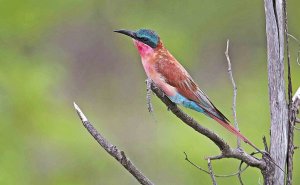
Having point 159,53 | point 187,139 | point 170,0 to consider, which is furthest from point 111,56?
point 159,53

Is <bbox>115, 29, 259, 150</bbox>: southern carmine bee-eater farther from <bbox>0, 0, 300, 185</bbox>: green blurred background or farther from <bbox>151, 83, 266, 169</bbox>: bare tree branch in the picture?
<bbox>0, 0, 300, 185</bbox>: green blurred background

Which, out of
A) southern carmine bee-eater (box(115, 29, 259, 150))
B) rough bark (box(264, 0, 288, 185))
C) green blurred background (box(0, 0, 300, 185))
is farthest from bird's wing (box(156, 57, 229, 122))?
green blurred background (box(0, 0, 300, 185))

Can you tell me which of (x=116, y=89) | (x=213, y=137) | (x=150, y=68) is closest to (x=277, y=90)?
(x=213, y=137)

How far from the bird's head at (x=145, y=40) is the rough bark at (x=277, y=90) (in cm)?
34

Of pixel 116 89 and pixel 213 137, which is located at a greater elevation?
pixel 116 89

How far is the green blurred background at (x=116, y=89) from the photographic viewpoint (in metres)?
4.14

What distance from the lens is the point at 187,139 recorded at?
4531 millimetres

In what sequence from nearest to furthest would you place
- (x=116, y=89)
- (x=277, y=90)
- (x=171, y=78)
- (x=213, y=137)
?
(x=213, y=137) < (x=277, y=90) < (x=171, y=78) < (x=116, y=89)

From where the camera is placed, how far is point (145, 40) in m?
2.50

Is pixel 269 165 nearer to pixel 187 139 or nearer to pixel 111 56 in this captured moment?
pixel 187 139

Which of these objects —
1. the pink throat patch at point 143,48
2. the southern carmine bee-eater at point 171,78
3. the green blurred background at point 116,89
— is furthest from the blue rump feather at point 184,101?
the green blurred background at point 116,89

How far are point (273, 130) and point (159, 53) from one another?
41 cm

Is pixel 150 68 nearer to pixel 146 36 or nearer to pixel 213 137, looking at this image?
pixel 146 36

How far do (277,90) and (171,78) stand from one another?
292 millimetres
